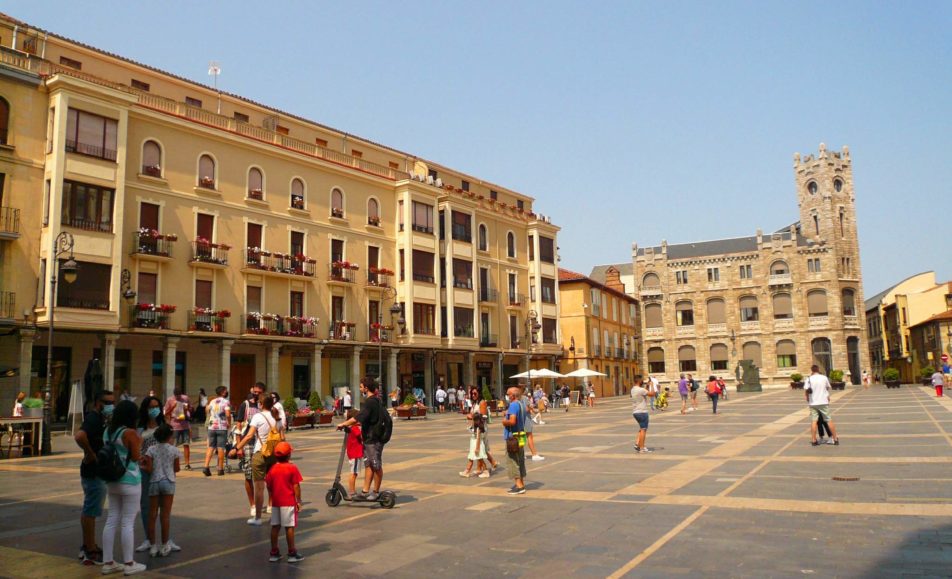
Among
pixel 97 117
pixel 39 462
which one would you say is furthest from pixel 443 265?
pixel 39 462

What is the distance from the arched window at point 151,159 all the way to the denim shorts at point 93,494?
84.5 ft

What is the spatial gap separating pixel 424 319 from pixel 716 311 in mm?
51299

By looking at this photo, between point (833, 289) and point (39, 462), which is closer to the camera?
point (39, 462)

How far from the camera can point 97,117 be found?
2784 centimetres

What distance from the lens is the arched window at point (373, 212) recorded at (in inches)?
1583

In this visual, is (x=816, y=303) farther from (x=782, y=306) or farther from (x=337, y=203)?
(x=337, y=203)

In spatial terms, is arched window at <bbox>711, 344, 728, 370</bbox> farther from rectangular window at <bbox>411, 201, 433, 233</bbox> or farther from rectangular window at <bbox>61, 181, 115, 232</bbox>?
rectangular window at <bbox>61, 181, 115, 232</bbox>

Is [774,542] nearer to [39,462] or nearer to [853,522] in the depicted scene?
[853,522]

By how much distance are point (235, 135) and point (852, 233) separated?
72.1m

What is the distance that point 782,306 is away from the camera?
78812mm

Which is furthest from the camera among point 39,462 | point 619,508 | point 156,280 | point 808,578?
point 156,280

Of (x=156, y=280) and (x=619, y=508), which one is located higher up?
(x=156, y=280)

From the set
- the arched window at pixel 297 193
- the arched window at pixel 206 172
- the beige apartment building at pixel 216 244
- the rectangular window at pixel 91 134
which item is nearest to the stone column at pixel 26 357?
the beige apartment building at pixel 216 244

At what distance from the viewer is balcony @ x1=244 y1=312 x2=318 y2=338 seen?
3297 centimetres
